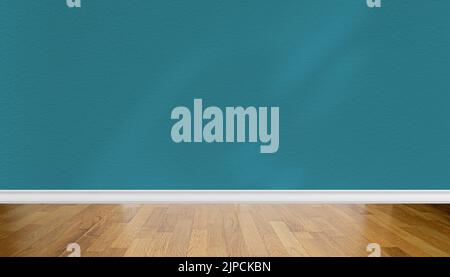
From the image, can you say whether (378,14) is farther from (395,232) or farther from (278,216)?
(278,216)

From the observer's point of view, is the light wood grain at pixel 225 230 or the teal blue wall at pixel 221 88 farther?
the light wood grain at pixel 225 230

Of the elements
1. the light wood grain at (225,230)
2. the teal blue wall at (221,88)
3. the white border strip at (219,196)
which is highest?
the teal blue wall at (221,88)

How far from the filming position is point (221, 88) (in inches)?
56.4

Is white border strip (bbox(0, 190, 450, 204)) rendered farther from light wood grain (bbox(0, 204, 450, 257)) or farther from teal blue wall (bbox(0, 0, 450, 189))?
light wood grain (bbox(0, 204, 450, 257))

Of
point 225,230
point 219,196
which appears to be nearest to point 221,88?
point 219,196

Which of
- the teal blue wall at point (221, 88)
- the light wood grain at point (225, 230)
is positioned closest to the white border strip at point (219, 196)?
the teal blue wall at point (221, 88)

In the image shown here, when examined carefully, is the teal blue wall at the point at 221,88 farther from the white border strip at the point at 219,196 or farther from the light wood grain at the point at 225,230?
the light wood grain at the point at 225,230

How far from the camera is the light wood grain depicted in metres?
1.70

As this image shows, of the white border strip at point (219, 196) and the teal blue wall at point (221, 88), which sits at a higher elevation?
the teal blue wall at point (221, 88)

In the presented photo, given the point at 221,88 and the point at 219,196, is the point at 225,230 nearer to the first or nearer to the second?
the point at 219,196

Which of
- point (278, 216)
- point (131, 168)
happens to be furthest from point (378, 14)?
point (278, 216)

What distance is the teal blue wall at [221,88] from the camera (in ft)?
4.67

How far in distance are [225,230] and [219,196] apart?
0.53 meters

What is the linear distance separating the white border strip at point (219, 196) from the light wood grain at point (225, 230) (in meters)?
0.27
